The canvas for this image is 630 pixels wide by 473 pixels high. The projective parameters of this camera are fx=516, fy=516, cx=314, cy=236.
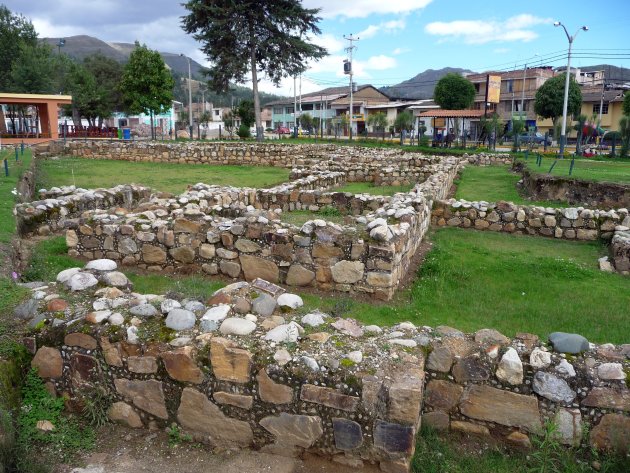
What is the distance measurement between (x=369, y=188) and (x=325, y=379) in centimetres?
1331

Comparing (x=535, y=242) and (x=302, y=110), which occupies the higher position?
(x=302, y=110)

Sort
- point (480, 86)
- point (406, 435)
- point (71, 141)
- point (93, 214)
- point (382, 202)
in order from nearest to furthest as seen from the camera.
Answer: point (406, 435) < point (93, 214) < point (382, 202) < point (71, 141) < point (480, 86)

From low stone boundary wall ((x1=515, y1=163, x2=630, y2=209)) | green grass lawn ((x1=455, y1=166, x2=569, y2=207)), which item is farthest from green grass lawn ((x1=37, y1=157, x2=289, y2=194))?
low stone boundary wall ((x1=515, y1=163, x2=630, y2=209))

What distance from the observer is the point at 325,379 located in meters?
2.90

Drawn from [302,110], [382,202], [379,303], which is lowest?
[379,303]

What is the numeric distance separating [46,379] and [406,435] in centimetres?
237

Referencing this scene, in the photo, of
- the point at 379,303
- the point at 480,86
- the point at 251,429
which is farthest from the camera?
the point at 480,86

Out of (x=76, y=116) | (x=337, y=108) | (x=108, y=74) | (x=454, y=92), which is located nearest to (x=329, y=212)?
(x=454, y=92)

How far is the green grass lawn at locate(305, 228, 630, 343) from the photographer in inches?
216

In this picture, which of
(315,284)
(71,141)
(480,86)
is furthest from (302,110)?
(315,284)

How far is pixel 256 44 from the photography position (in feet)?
114

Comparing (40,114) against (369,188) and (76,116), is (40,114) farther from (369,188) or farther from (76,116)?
(369,188)

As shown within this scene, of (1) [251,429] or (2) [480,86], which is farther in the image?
(2) [480,86]

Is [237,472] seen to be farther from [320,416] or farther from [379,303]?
[379,303]
